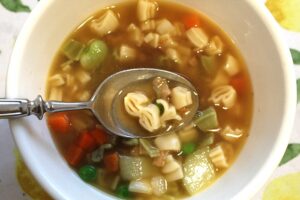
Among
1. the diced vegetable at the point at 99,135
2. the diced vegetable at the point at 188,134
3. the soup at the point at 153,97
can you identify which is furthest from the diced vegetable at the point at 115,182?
the diced vegetable at the point at 188,134

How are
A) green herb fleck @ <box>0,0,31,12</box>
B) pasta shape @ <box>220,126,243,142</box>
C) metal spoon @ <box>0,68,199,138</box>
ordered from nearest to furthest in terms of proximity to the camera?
metal spoon @ <box>0,68,199,138</box>
pasta shape @ <box>220,126,243,142</box>
green herb fleck @ <box>0,0,31,12</box>

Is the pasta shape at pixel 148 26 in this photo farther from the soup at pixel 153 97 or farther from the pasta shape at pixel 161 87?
the pasta shape at pixel 161 87

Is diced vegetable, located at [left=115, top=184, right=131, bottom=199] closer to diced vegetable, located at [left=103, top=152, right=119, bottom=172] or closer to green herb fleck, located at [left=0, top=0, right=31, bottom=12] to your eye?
diced vegetable, located at [left=103, top=152, right=119, bottom=172]

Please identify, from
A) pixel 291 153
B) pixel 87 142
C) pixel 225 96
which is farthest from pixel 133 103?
pixel 291 153

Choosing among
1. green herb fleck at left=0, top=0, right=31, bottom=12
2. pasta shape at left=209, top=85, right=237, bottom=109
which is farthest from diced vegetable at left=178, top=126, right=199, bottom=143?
green herb fleck at left=0, top=0, right=31, bottom=12

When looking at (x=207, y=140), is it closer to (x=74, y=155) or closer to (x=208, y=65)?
(x=208, y=65)

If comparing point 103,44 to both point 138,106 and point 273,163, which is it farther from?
point 273,163

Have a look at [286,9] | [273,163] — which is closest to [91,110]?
[273,163]
